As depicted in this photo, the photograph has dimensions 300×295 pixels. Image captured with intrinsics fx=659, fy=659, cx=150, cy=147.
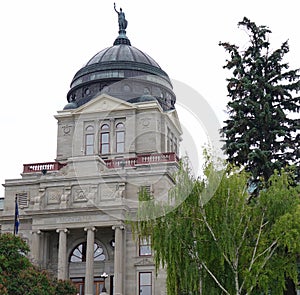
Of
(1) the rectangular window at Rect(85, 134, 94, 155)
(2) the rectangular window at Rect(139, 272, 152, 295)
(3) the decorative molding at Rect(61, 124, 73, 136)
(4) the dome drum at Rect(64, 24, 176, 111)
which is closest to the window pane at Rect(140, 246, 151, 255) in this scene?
(2) the rectangular window at Rect(139, 272, 152, 295)

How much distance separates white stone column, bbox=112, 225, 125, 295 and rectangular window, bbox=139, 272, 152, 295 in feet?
4.95

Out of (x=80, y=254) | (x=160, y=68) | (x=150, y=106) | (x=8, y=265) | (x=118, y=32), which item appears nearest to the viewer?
(x=8, y=265)

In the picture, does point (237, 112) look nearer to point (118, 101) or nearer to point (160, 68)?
point (118, 101)

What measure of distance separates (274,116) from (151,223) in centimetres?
936

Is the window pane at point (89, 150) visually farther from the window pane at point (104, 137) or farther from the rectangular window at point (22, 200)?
the rectangular window at point (22, 200)

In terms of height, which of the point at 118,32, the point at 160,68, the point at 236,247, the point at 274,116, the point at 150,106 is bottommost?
the point at 236,247

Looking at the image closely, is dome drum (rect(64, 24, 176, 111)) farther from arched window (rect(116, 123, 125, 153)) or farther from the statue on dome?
the statue on dome

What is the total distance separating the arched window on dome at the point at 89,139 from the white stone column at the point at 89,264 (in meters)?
13.1

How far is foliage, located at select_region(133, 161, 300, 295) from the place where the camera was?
29.3m

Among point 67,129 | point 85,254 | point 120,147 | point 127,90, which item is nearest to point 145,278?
point 85,254

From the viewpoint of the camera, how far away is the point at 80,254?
52.1m

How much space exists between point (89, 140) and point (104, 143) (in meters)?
1.57

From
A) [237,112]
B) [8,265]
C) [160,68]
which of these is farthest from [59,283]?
[160,68]

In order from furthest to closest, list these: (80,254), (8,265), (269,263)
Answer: (80,254) → (8,265) → (269,263)
